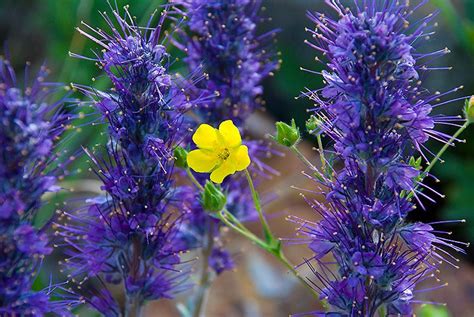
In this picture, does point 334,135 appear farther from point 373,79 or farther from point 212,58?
point 212,58

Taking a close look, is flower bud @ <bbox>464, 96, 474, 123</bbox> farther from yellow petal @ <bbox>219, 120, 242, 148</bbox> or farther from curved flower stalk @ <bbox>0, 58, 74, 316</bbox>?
curved flower stalk @ <bbox>0, 58, 74, 316</bbox>

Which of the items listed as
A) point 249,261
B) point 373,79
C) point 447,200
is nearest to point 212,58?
point 373,79

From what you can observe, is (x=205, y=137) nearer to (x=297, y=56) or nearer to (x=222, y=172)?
(x=222, y=172)

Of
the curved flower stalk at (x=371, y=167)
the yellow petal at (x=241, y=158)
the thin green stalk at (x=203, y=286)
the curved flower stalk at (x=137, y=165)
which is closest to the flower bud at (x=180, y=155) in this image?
the curved flower stalk at (x=137, y=165)

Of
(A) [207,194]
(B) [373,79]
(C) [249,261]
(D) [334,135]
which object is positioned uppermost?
(B) [373,79]

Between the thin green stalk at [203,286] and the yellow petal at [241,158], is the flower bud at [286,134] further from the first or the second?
the thin green stalk at [203,286]

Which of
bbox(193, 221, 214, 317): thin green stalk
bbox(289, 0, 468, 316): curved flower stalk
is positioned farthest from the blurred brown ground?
bbox(289, 0, 468, 316): curved flower stalk

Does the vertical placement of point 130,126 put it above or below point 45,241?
above
